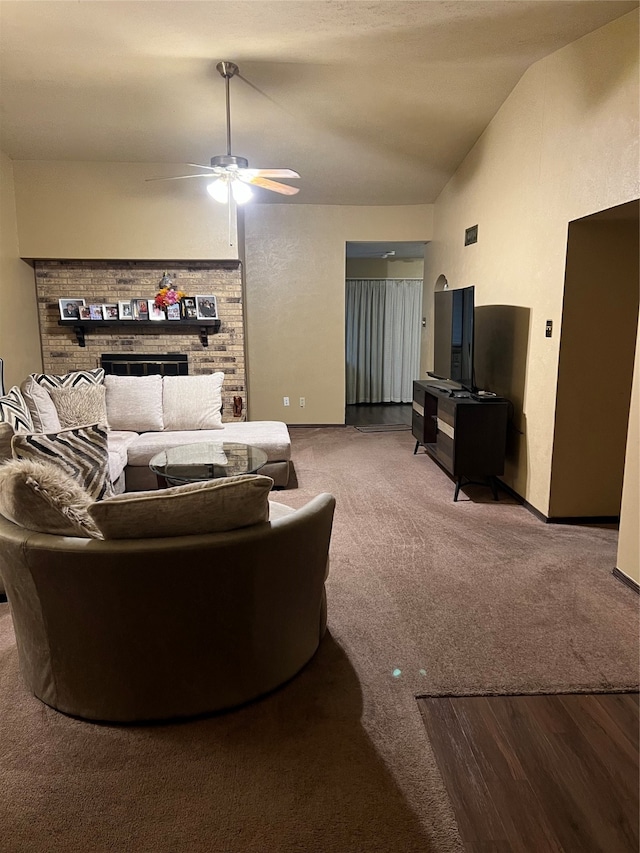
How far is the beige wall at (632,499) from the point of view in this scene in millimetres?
2670

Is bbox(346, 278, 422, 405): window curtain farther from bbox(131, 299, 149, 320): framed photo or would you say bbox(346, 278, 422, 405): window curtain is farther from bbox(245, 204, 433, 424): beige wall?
bbox(131, 299, 149, 320): framed photo

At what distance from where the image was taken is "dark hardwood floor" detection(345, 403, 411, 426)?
711cm

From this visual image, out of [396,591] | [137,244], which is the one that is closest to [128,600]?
[396,591]

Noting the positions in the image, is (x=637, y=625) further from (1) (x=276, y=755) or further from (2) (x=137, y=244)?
(2) (x=137, y=244)

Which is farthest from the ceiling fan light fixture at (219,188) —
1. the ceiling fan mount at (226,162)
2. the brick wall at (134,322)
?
the brick wall at (134,322)

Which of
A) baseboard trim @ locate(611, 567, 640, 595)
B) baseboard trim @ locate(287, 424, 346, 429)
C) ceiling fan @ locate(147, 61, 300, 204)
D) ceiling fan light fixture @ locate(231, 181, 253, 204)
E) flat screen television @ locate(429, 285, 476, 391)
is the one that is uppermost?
ceiling fan @ locate(147, 61, 300, 204)

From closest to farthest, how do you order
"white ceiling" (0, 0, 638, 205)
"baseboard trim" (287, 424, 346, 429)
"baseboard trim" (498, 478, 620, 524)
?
"white ceiling" (0, 0, 638, 205) < "baseboard trim" (498, 478, 620, 524) < "baseboard trim" (287, 424, 346, 429)

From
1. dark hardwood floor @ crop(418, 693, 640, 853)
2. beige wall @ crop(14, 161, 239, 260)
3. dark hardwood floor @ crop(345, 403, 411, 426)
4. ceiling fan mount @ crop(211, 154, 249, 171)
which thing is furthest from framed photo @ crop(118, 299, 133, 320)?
dark hardwood floor @ crop(418, 693, 640, 853)

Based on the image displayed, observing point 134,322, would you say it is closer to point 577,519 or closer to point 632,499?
point 577,519

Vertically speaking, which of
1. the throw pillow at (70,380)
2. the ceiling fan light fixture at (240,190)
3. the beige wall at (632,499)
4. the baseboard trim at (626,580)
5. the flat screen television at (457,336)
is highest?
the ceiling fan light fixture at (240,190)

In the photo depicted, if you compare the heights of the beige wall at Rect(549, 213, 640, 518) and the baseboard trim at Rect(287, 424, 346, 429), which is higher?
the beige wall at Rect(549, 213, 640, 518)

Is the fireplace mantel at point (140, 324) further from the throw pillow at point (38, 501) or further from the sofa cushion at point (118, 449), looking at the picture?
the throw pillow at point (38, 501)

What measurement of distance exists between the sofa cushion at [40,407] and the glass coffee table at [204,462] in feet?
2.80

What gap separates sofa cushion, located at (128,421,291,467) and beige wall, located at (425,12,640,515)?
1.86 meters
